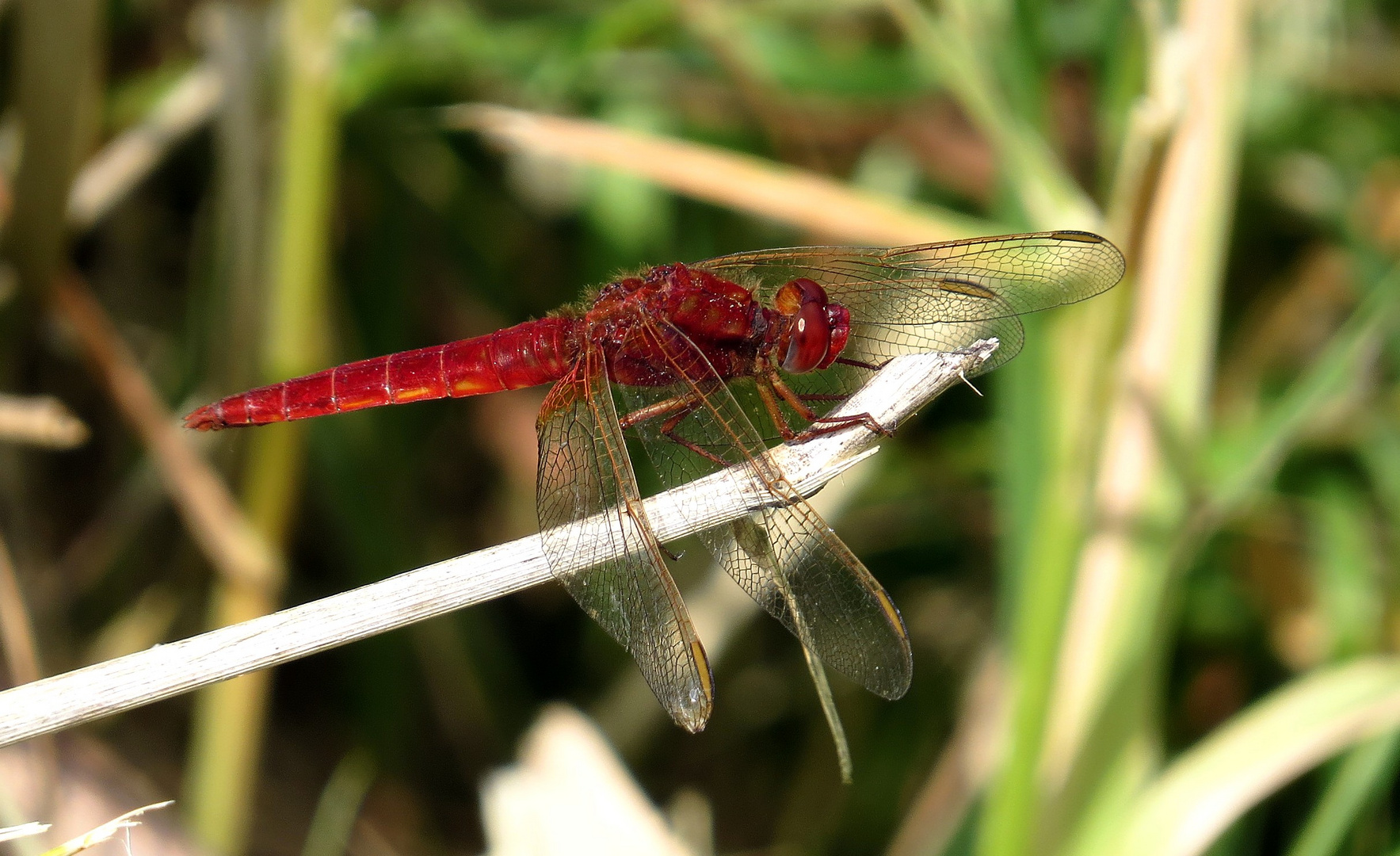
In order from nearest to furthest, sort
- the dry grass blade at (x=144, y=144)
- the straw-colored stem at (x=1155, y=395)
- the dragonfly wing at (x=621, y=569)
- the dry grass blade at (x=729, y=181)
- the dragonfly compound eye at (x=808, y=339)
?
1. the dragonfly wing at (x=621, y=569)
2. the straw-colored stem at (x=1155, y=395)
3. the dragonfly compound eye at (x=808, y=339)
4. the dry grass blade at (x=729, y=181)
5. the dry grass blade at (x=144, y=144)

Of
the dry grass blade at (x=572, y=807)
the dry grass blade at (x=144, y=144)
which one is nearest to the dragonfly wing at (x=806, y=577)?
the dry grass blade at (x=572, y=807)

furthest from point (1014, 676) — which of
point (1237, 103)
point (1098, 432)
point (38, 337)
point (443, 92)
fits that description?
point (38, 337)

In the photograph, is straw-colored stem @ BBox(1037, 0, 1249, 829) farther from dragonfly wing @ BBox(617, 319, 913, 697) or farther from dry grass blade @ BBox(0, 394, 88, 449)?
dry grass blade @ BBox(0, 394, 88, 449)

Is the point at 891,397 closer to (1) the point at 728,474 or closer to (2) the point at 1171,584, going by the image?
(1) the point at 728,474

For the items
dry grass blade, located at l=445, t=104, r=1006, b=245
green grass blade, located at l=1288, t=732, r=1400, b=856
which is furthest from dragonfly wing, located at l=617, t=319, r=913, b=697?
green grass blade, located at l=1288, t=732, r=1400, b=856

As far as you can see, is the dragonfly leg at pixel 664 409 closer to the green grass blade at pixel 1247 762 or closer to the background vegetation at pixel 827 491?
the background vegetation at pixel 827 491

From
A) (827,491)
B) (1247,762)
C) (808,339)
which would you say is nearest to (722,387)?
(808,339)

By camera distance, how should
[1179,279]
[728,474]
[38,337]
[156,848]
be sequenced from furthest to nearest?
[38,337]
[156,848]
[1179,279]
[728,474]
